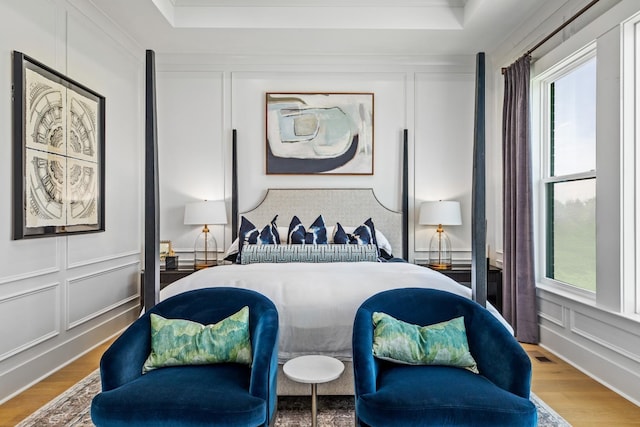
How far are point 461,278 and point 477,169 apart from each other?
1823 mm

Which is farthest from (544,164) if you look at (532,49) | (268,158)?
(268,158)

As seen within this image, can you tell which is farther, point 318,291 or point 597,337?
point 597,337

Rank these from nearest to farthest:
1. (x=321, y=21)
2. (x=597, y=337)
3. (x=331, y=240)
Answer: (x=597, y=337) → (x=321, y=21) → (x=331, y=240)

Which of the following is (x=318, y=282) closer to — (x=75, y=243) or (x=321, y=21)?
(x=75, y=243)

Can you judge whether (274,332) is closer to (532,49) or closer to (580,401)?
(580,401)

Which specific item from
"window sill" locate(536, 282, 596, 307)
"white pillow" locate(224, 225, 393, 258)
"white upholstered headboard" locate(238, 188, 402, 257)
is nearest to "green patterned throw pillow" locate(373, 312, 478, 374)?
"window sill" locate(536, 282, 596, 307)

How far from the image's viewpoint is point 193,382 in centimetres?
170

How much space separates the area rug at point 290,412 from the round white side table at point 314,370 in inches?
12.5

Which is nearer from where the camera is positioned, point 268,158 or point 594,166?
point 594,166

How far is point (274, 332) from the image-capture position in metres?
1.86

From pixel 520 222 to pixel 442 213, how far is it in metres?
0.77

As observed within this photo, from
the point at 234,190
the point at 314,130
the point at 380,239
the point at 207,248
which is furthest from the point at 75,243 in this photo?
the point at 380,239

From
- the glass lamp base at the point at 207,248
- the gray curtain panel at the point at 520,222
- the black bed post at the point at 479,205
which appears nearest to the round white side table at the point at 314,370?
the black bed post at the point at 479,205

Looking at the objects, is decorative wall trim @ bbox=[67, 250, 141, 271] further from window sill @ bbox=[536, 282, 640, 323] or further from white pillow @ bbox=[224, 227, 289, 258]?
window sill @ bbox=[536, 282, 640, 323]
